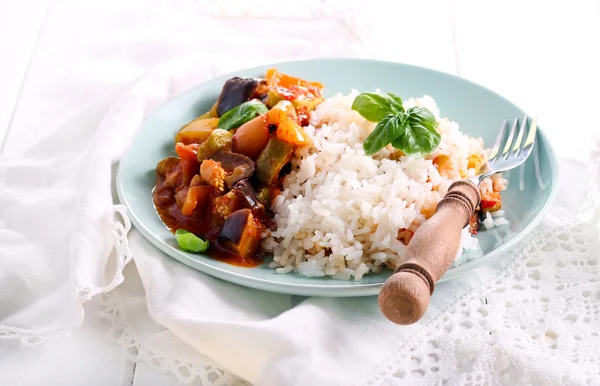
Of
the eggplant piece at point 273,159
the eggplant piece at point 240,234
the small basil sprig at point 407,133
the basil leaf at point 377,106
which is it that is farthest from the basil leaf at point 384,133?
the eggplant piece at point 240,234

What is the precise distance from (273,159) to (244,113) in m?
0.45

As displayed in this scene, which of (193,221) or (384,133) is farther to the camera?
(193,221)

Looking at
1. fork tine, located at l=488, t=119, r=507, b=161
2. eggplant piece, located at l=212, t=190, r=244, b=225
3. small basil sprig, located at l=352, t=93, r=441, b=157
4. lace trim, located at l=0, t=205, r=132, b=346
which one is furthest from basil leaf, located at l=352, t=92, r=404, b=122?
lace trim, located at l=0, t=205, r=132, b=346

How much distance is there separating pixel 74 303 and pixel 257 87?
184cm

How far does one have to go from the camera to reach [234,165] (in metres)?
4.02

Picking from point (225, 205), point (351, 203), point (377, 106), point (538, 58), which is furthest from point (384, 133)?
point (538, 58)

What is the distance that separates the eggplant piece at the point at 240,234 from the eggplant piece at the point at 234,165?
0.96 ft

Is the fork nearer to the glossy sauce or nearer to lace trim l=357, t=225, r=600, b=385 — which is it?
lace trim l=357, t=225, r=600, b=385

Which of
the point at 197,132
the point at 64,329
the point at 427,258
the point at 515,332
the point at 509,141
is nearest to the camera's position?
the point at 427,258

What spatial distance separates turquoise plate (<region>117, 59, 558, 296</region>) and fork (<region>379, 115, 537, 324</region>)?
25cm

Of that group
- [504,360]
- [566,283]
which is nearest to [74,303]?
[504,360]

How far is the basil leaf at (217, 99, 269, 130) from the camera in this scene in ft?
14.0

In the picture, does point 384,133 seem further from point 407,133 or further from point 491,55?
point 491,55

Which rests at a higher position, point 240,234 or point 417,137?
point 417,137
